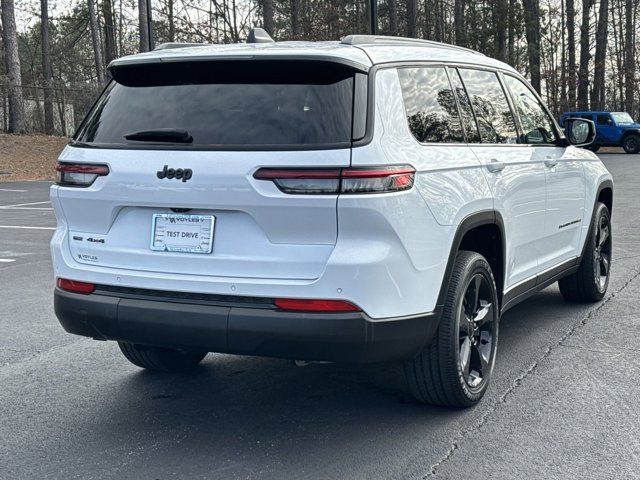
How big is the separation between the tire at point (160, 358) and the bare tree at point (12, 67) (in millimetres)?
28501

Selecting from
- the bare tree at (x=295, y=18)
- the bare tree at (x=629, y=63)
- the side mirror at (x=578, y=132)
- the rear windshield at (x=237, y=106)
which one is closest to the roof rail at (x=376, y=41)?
the rear windshield at (x=237, y=106)

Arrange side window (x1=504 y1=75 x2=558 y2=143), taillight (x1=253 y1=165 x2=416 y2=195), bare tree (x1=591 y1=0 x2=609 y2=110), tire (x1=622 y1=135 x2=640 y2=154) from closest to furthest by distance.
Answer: taillight (x1=253 y1=165 x2=416 y2=195)
side window (x1=504 y1=75 x2=558 y2=143)
tire (x1=622 y1=135 x2=640 y2=154)
bare tree (x1=591 y1=0 x2=609 y2=110)

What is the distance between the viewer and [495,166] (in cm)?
452

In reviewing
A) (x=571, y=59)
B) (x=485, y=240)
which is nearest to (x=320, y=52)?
(x=485, y=240)

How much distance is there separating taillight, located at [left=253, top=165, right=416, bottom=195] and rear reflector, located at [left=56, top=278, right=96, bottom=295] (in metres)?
1.03

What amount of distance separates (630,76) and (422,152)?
1751 inches

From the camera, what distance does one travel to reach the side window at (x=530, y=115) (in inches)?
208

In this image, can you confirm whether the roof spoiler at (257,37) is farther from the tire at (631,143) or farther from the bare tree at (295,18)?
the tire at (631,143)

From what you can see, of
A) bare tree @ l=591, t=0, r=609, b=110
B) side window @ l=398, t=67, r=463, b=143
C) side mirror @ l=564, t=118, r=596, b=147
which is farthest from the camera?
bare tree @ l=591, t=0, r=609, b=110

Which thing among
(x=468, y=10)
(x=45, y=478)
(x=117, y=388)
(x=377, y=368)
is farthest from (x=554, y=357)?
(x=468, y=10)

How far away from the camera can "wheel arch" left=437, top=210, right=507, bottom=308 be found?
3.98m

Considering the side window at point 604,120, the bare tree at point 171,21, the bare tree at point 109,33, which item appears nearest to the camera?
the bare tree at point 171,21

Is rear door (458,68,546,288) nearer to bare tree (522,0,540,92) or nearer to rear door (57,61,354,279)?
rear door (57,61,354,279)

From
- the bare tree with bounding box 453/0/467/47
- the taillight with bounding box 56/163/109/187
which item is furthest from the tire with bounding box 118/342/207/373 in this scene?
the bare tree with bounding box 453/0/467/47
